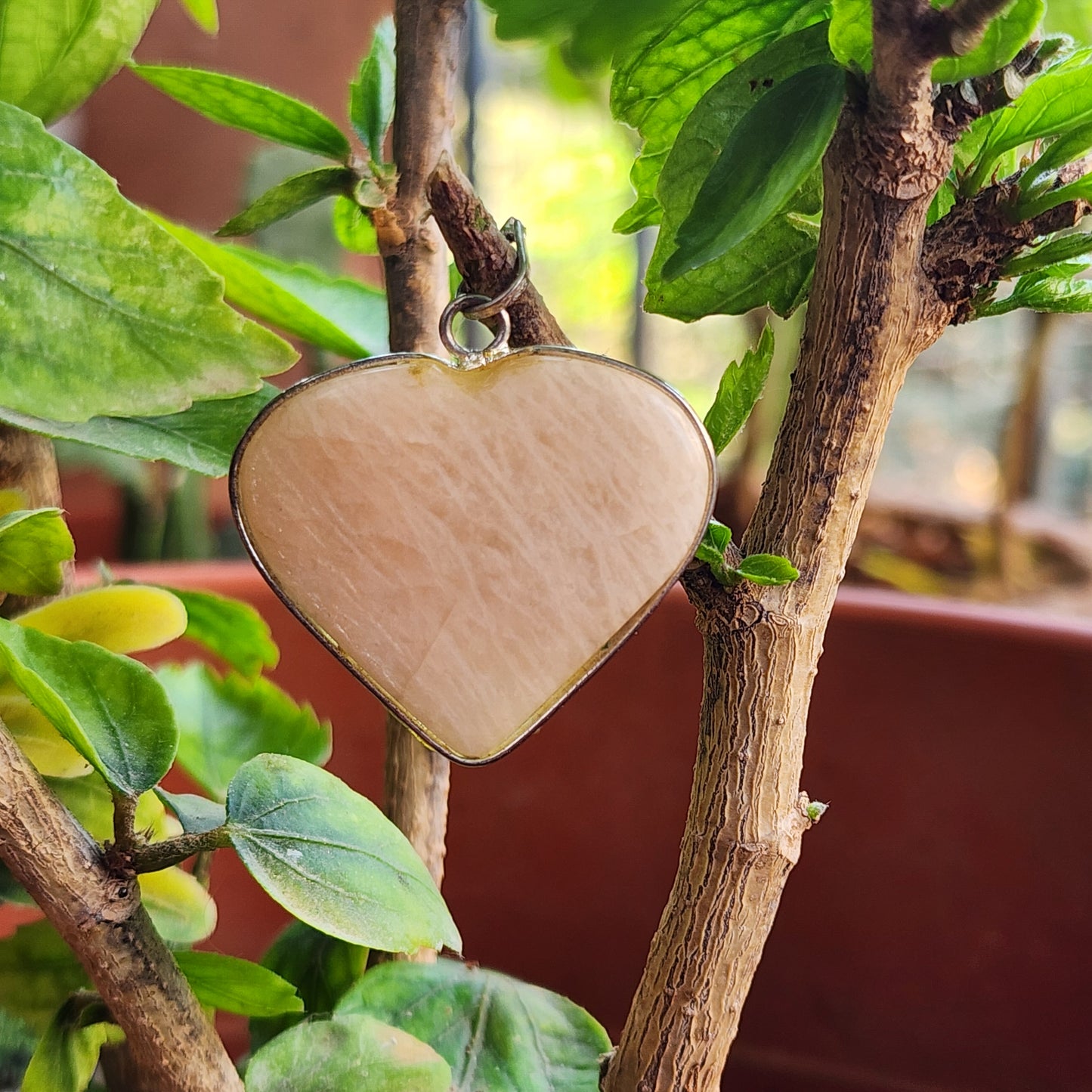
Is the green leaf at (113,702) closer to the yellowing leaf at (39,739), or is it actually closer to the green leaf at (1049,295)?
the yellowing leaf at (39,739)

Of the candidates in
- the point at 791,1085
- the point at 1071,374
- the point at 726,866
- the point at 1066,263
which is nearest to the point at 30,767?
the point at 726,866

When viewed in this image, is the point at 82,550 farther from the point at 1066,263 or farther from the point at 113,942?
the point at 1066,263

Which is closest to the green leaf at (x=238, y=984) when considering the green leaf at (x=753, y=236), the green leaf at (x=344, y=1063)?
the green leaf at (x=344, y=1063)

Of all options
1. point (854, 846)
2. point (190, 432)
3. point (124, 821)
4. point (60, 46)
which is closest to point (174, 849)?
point (124, 821)

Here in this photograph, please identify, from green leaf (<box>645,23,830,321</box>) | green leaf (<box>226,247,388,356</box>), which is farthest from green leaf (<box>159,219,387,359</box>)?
green leaf (<box>645,23,830,321</box>)

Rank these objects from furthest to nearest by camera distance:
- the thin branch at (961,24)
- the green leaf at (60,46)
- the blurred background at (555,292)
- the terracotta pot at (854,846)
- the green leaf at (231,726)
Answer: the blurred background at (555,292), the terracotta pot at (854,846), the green leaf at (231,726), the green leaf at (60,46), the thin branch at (961,24)
